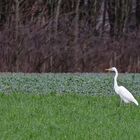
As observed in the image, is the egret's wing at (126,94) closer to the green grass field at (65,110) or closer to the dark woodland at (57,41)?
the green grass field at (65,110)

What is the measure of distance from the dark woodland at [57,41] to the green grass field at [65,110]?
16.1 feet

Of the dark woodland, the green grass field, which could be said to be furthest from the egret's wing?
the dark woodland

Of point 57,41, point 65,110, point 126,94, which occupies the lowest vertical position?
point 65,110

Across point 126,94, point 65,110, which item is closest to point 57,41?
point 126,94

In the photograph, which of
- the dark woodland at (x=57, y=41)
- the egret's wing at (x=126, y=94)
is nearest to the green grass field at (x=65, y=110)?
the egret's wing at (x=126, y=94)

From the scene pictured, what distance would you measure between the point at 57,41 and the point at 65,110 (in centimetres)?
1346

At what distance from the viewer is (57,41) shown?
27.9 metres

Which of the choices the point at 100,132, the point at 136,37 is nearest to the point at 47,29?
the point at 136,37

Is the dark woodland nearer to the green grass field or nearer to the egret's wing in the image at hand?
the green grass field

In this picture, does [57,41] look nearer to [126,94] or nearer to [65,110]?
[126,94]

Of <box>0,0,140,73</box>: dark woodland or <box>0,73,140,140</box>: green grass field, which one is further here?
<box>0,0,140,73</box>: dark woodland

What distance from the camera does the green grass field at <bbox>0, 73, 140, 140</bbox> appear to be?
11742mm

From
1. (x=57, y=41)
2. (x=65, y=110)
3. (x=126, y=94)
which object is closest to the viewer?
(x=65, y=110)

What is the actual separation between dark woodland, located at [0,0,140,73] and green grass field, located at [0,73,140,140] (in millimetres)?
4901
